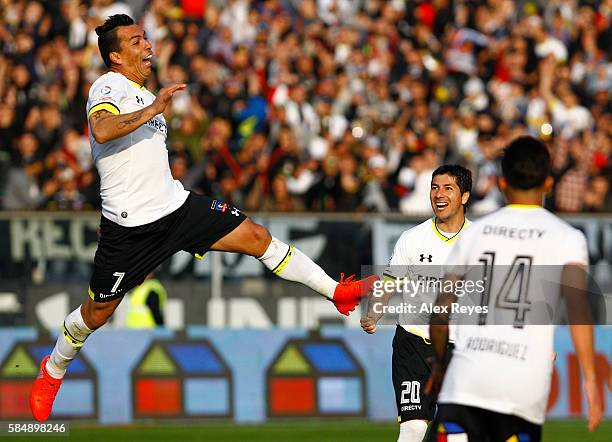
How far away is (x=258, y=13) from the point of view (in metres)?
21.9

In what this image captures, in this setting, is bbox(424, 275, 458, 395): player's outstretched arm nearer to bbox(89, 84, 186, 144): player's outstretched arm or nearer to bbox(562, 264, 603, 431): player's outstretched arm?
bbox(562, 264, 603, 431): player's outstretched arm

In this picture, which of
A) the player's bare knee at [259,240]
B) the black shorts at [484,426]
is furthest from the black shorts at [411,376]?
the black shorts at [484,426]

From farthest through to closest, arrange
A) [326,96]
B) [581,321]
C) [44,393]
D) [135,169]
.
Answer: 1. [326,96]
2. [44,393]
3. [135,169]
4. [581,321]

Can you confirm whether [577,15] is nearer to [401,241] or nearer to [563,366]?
[563,366]

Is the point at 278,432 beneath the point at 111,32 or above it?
beneath

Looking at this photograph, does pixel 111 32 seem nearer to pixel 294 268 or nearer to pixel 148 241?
pixel 148 241

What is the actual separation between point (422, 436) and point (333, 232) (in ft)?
24.6

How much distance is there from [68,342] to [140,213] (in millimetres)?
1453

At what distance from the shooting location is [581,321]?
6.67m

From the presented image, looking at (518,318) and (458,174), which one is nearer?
(518,318)

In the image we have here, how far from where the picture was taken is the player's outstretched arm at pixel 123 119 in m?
9.09

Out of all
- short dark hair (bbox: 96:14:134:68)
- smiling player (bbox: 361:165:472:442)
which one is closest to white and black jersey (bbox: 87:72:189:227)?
short dark hair (bbox: 96:14:134:68)

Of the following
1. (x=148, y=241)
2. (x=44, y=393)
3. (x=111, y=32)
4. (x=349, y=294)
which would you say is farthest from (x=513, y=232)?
(x=44, y=393)

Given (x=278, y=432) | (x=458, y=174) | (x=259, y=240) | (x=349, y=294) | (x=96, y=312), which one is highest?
(x=458, y=174)
